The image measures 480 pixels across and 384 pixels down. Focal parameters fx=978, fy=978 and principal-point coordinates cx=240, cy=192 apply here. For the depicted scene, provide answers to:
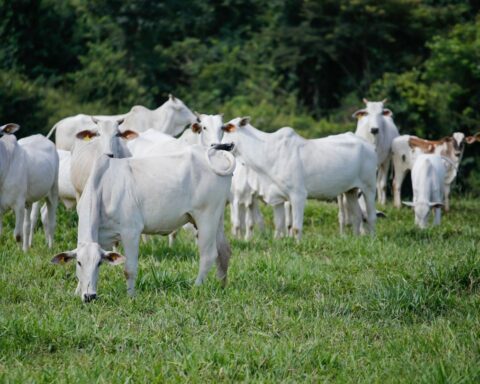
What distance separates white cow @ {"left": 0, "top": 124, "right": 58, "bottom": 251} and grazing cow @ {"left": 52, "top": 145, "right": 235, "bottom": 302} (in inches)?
109

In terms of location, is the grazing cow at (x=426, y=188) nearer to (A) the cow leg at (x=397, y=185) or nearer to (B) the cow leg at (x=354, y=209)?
(B) the cow leg at (x=354, y=209)

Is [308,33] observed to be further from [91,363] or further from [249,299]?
[91,363]

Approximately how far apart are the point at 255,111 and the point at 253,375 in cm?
2082

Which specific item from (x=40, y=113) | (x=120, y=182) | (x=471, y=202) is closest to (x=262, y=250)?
→ (x=120, y=182)

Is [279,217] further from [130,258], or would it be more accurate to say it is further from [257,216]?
[130,258]

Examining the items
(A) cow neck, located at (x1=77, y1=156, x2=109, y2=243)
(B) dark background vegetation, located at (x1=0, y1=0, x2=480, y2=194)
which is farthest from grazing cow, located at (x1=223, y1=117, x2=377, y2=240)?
(B) dark background vegetation, located at (x1=0, y1=0, x2=480, y2=194)

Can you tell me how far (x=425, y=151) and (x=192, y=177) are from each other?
9958mm

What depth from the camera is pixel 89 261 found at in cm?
827

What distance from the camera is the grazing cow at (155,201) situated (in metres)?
8.66

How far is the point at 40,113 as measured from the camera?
22.7 meters

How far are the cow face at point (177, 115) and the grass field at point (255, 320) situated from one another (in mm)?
7152

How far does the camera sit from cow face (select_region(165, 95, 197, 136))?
18.2 metres

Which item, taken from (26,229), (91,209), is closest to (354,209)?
(26,229)

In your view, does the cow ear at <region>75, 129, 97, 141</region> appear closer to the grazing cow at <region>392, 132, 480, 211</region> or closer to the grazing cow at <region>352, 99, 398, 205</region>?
the grazing cow at <region>352, 99, 398, 205</region>
